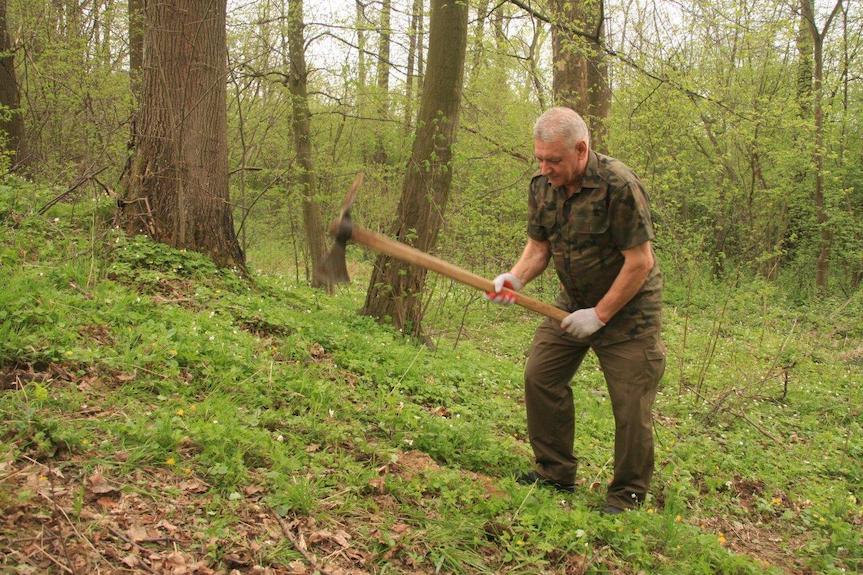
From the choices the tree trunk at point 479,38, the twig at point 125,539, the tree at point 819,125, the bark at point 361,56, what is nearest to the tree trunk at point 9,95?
the bark at point 361,56

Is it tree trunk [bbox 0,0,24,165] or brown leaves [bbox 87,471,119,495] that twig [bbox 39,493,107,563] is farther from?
tree trunk [bbox 0,0,24,165]

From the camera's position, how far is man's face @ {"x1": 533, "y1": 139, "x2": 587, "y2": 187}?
3.34 meters

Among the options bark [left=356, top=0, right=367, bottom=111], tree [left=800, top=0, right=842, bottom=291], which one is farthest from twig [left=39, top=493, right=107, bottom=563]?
tree [left=800, top=0, right=842, bottom=291]

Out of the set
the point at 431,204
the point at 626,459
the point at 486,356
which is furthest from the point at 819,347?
the point at 626,459

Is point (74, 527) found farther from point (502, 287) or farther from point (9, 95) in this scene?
point (9, 95)

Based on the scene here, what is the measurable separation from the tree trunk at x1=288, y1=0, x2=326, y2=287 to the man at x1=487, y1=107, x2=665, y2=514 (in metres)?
6.69

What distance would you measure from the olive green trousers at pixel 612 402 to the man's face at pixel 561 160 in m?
0.88

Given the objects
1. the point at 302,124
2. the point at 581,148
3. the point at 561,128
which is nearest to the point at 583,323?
the point at 581,148

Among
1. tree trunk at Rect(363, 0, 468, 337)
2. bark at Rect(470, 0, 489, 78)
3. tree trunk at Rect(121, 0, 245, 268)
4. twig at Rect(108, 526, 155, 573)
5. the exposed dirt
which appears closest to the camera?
the exposed dirt

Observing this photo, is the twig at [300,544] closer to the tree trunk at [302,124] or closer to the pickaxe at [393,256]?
the pickaxe at [393,256]

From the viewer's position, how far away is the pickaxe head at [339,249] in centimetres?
360

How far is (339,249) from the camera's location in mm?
3727

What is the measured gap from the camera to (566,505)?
11.9 ft

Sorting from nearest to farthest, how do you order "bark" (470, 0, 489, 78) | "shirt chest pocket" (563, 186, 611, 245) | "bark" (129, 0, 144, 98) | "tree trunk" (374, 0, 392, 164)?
"shirt chest pocket" (563, 186, 611, 245) < "bark" (470, 0, 489, 78) < "bark" (129, 0, 144, 98) < "tree trunk" (374, 0, 392, 164)
